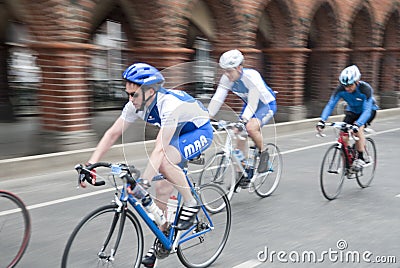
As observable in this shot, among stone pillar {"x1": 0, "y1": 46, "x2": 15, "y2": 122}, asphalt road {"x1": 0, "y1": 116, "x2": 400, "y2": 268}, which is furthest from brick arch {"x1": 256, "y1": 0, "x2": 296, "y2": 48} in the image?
stone pillar {"x1": 0, "y1": 46, "x2": 15, "y2": 122}

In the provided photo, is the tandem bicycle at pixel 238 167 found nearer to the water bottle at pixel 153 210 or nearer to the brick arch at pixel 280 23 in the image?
the water bottle at pixel 153 210

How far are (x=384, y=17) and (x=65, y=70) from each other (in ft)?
53.3

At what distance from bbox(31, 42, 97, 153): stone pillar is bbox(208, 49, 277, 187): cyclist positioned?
166 inches

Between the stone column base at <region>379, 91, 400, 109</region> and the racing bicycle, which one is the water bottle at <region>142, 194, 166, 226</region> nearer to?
the racing bicycle

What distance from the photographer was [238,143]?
6227 mm

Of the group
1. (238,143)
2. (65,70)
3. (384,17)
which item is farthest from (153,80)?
(384,17)

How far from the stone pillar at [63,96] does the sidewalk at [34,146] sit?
1.27 feet

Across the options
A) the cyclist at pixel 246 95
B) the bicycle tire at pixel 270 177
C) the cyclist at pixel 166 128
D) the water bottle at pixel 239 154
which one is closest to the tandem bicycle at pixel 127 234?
the cyclist at pixel 166 128

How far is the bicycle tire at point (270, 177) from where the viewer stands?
291 inches

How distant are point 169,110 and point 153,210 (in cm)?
86

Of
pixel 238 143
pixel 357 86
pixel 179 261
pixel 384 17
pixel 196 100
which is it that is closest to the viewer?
pixel 196 100

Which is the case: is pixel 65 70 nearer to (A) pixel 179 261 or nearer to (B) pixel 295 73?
(A) pixel 179 261

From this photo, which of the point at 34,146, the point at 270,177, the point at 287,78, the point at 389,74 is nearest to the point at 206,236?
the point at 270,177

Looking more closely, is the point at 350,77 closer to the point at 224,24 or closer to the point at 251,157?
the point at 251,157
